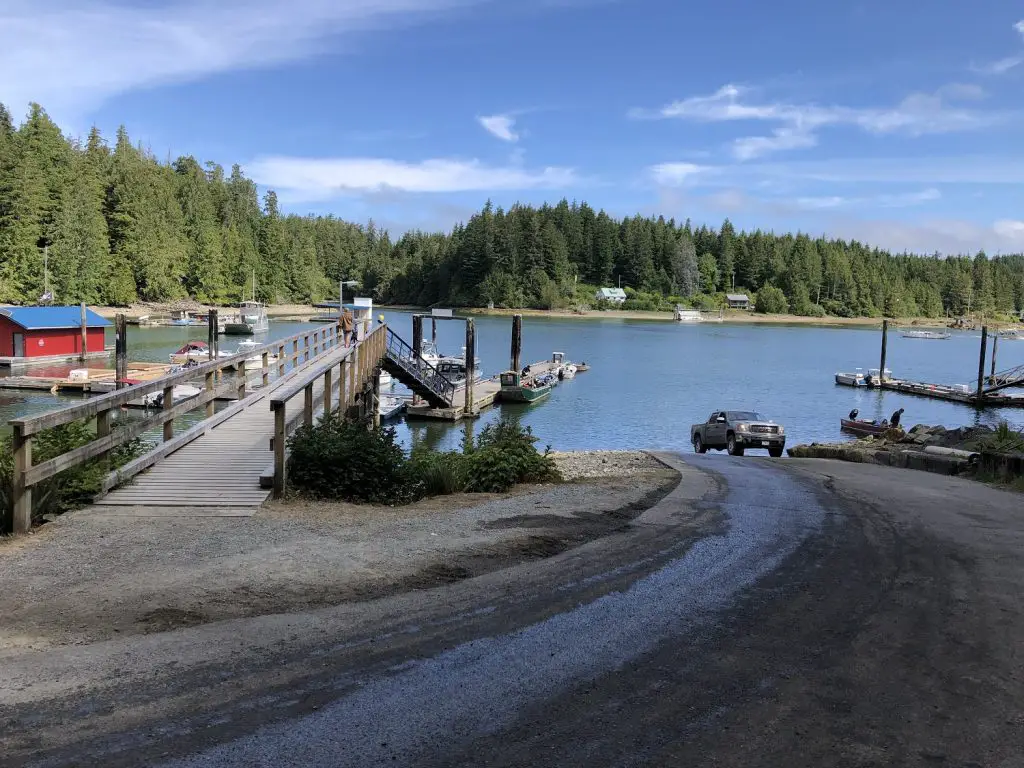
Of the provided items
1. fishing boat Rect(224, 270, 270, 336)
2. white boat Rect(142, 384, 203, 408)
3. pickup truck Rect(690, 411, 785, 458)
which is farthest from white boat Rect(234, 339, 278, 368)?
fishing boat Rect(224, 270, 270, 336)

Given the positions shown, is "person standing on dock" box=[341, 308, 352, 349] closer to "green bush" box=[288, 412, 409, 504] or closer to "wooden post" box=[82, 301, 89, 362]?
"green bush" box=[288, 412, 409, 504]

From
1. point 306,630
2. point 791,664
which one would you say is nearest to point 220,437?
point 306,630

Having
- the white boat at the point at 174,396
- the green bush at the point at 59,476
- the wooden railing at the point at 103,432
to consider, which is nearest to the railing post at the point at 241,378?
the wooden railing at the point at 103,432

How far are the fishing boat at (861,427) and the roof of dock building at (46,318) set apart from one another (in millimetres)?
53019

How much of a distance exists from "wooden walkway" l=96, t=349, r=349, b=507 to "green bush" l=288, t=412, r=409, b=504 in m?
0.57

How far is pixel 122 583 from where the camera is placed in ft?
21.8

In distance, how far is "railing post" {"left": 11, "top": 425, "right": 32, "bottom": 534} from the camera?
8.04 meters

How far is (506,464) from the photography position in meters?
12.7

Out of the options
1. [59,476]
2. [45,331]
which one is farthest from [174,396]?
[59,476]

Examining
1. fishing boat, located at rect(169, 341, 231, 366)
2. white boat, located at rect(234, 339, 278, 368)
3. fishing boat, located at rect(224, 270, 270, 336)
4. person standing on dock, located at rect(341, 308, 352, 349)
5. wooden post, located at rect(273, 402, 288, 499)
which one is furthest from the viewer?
fishing boat, located at rect(224, 270, 270, 336)

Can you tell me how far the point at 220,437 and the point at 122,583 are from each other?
23.0ft

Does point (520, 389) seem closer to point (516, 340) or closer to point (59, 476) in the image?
point (516, 340)

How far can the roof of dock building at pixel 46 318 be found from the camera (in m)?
55.9

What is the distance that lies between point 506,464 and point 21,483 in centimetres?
659
